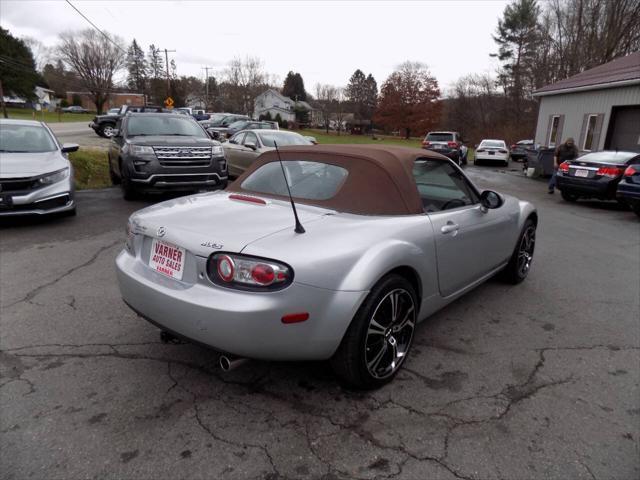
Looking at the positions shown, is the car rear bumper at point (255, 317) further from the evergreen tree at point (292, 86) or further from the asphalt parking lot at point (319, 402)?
the evergreen tree at point (292, 86)

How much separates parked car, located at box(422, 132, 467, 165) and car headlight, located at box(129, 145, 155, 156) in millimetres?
16419

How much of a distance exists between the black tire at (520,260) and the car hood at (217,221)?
271 cm

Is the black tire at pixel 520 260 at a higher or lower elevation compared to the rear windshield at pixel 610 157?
lower

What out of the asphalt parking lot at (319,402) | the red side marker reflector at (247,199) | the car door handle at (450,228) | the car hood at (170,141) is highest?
the car hood at (170,141)

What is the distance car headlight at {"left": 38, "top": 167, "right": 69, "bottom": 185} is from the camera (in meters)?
6.53

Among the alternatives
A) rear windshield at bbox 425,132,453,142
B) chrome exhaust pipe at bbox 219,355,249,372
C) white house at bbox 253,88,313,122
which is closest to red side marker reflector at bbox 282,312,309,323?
chrome exhaust pipe at bbox 219,355,249,372

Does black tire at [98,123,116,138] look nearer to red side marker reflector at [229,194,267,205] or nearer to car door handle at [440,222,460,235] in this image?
red side marker reflector at [229,194,267,205]

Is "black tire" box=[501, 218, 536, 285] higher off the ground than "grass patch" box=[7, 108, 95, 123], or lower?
lower

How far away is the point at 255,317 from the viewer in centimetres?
224

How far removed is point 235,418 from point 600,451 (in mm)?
1985

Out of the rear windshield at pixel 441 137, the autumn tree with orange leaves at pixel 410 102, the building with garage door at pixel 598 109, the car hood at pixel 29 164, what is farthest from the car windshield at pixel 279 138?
the autumn tree with orange leaves at pixel 410 102

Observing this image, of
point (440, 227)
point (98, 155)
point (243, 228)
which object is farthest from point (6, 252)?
point (98, 155)

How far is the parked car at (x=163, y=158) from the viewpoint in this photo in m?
8.27

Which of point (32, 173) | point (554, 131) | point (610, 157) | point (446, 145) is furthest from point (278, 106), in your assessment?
point (32, 173)
